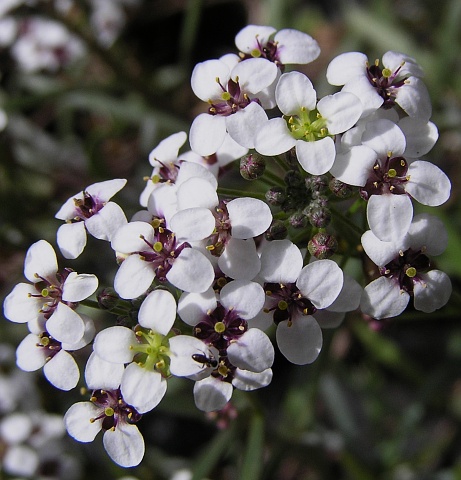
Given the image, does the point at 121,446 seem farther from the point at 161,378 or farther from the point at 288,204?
the point at 288,204

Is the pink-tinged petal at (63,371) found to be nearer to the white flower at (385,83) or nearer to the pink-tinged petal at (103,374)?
the pink-tinged petal at (103,374)

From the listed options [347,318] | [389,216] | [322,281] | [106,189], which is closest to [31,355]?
[106,189]

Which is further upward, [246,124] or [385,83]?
[385,83]

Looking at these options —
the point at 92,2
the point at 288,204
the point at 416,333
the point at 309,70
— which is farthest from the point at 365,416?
the point at 92,2

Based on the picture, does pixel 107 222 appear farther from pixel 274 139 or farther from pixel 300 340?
pixel 300 340

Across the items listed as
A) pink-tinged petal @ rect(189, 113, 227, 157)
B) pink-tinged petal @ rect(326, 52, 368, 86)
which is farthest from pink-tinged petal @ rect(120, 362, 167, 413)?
pink-tinged petal @ rect(326, 52, 368, 86)

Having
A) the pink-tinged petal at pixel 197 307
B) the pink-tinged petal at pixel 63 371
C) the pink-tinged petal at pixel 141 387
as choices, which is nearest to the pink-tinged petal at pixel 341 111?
the pink-tinged petal at pixel 197 307

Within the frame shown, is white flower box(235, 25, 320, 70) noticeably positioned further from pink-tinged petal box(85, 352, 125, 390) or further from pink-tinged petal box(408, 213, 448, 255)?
pink-tinged petal box(85, 352, 125, 390)
